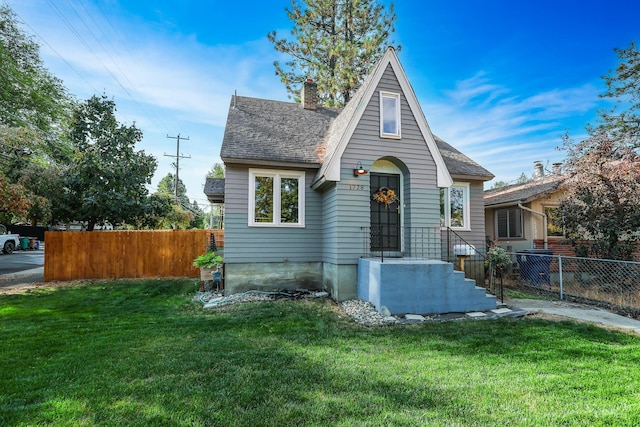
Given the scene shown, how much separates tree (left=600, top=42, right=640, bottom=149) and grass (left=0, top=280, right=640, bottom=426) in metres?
11.6

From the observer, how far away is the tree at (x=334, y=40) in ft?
54.7

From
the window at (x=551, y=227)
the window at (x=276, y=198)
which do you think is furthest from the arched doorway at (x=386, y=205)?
the window at (x=551, y=227)

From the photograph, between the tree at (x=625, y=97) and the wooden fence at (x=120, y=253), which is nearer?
the wooden fence at (x=120, y=253)

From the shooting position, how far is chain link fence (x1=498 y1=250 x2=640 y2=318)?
770cm

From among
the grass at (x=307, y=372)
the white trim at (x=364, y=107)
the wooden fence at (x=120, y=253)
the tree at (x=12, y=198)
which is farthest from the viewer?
the wooden fence at (x=120, y=253)

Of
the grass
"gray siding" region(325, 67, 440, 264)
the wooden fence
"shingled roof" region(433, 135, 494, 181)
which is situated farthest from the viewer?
the wooden fence

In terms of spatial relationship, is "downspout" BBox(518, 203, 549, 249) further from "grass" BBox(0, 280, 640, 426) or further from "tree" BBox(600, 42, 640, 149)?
"grass" BBox(0, 280, 640, 426)

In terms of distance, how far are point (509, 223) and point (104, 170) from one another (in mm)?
16780

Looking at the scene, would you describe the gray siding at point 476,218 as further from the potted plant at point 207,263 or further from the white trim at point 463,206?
the potted plant at point 207,263

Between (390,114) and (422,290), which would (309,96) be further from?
(422,290)

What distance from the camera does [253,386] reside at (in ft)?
10.9

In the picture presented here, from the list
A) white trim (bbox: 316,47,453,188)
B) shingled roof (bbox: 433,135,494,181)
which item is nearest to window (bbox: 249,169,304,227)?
white trim (bbox: 316,47,453,188)

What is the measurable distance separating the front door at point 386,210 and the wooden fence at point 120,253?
731 centimetres

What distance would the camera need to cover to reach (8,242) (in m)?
22.1
